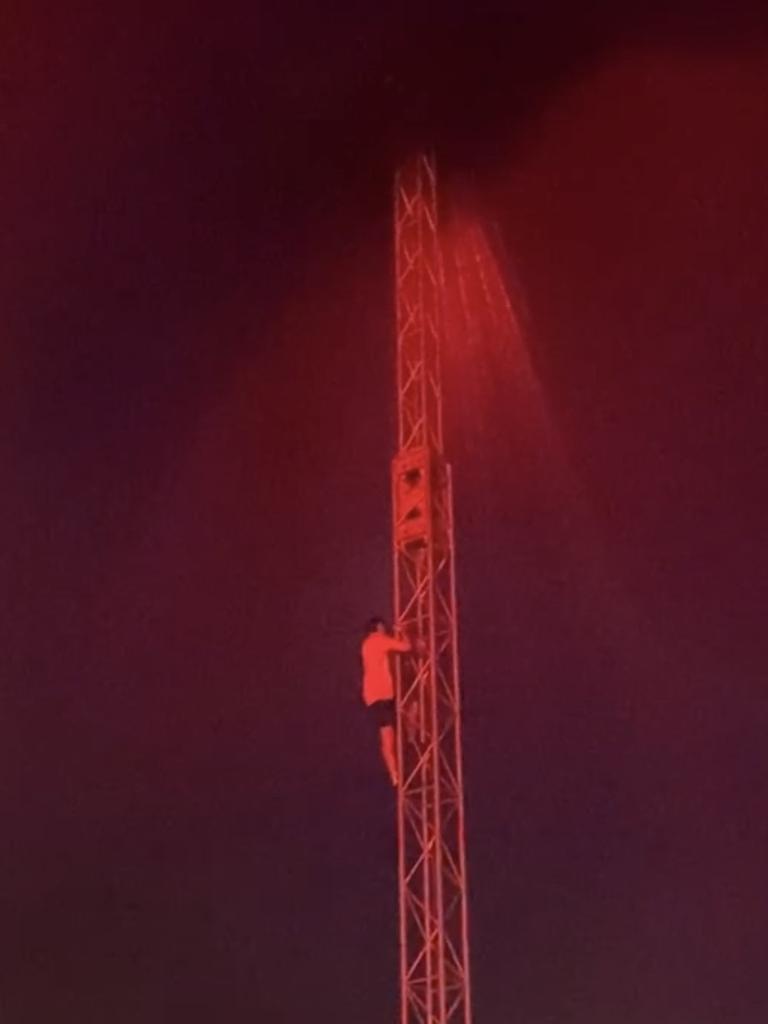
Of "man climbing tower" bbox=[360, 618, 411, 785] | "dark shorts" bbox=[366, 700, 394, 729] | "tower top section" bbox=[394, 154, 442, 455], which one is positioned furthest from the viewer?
"tower top section" bbox=[394, 154, 442, 455]

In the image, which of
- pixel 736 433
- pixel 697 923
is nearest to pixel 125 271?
pixel 736 433

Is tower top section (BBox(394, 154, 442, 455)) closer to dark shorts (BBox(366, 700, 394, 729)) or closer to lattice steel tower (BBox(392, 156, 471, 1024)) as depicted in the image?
lattice steel tower (BBox(392, 156, 471, 1024))

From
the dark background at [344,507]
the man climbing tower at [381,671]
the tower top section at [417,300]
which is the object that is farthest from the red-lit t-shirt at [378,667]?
the dark background at [344,507]

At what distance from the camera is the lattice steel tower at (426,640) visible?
5836mm

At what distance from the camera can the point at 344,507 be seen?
23.4ft

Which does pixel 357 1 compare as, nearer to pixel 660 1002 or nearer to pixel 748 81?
pixel 748 81

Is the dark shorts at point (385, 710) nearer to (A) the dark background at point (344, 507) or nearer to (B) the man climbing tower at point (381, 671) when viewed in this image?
(B) the man climbing tower at point (381, 671)

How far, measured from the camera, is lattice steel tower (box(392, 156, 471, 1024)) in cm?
584

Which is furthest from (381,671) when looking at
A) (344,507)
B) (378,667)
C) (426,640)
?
(344,507)

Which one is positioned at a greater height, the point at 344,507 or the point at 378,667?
the point at 344,507

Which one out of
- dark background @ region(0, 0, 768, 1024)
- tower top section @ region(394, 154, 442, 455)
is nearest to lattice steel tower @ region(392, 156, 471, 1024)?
tower top section @ region(394, 154, 442, 455)

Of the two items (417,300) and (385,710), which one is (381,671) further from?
(417,300)

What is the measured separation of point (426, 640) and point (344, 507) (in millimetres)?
1321

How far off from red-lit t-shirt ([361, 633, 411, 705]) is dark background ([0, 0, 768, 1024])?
1.08 m
